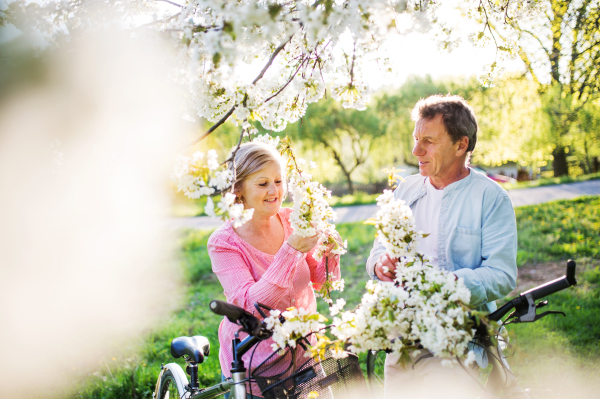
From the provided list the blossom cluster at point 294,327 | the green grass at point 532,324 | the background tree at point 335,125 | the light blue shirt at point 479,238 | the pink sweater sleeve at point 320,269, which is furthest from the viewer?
the background tree at point 335,125

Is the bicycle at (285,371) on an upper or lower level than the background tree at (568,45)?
lower

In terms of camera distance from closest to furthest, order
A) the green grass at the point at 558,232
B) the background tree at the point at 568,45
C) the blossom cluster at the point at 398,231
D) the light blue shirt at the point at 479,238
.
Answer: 1. the blossom cluster at the point at 398,231
2. the light blue shirt at the point at 479,238
3. the background tree at the point at 568,45
4. the green grass at the point at 558,232

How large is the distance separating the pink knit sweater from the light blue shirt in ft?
1.40

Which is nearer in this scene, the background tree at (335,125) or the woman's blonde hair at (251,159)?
the woman's blonde hair at (251,159)

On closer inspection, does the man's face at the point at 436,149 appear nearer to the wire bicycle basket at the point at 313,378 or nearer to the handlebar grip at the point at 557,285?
the handlebar grip at the point at 557,285

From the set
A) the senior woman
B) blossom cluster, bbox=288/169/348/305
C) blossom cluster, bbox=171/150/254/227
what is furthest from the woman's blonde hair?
blossom cluster, bbox=171/150/254/227

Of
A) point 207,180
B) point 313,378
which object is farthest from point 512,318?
point 207,180

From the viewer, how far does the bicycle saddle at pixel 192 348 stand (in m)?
2.69

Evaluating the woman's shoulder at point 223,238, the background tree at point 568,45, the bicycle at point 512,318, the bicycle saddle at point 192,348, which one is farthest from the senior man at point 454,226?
the background tree at point 568,45

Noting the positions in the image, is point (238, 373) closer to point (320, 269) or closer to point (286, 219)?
point (320, 269)

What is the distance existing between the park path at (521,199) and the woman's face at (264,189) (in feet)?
33.9

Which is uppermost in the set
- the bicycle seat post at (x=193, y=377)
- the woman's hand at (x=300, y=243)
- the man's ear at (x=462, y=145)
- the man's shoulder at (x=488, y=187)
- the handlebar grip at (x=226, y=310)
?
the man's ear at (x=462, y=145)

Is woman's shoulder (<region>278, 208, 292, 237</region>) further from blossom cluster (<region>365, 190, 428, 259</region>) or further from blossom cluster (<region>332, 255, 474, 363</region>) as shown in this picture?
blossom cluster (<region>332, 255, 474, 363</region>)

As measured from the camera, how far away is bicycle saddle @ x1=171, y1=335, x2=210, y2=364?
2.69 meters
